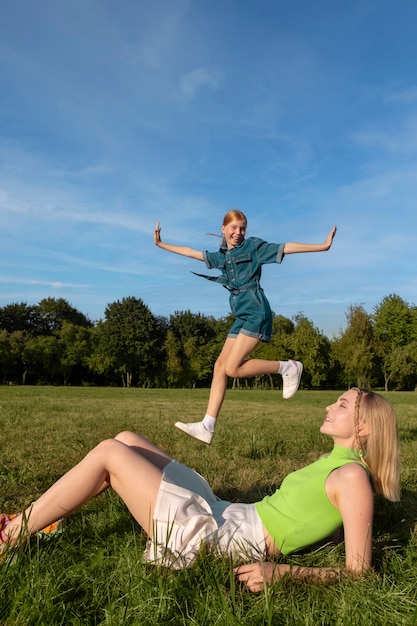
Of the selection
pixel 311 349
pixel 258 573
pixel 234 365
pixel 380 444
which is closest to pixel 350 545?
pixel 258 573

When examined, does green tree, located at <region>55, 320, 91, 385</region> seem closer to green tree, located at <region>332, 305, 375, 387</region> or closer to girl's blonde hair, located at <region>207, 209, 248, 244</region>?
green tree, located at <region>332, 305, 375, 387</region>

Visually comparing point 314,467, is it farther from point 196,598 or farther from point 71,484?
point 71,484

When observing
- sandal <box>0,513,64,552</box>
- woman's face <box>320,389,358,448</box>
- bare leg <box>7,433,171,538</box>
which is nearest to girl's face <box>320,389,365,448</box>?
woman's face <box>320,389,358,448</box>

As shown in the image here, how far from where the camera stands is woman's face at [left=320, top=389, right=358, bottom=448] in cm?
297

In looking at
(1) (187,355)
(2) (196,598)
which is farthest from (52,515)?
(1) (187,355)

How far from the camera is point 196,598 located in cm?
234

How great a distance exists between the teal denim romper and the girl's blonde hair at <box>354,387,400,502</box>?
203cm

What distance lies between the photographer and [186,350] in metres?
53.3

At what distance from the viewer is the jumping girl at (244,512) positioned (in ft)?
9.20

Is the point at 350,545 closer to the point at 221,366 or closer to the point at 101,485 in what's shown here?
the point at 101,485

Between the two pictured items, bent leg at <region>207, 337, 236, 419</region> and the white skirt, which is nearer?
the white skirt

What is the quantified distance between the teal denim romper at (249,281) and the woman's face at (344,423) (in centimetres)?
195

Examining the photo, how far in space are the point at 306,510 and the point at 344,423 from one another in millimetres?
508

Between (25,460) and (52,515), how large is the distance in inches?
112
